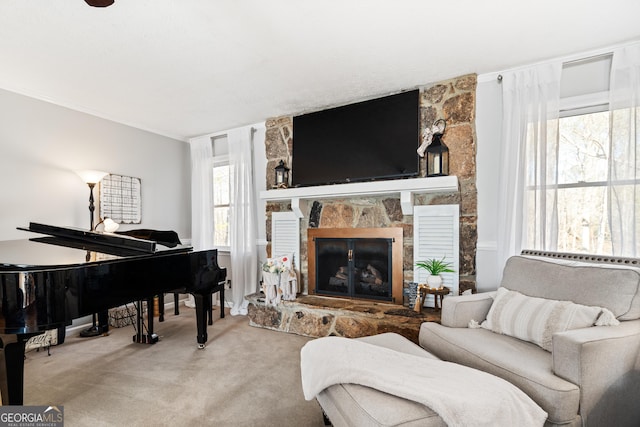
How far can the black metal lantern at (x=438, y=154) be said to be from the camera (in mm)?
2822

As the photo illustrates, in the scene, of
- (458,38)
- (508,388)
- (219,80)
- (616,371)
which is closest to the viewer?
(508,388)

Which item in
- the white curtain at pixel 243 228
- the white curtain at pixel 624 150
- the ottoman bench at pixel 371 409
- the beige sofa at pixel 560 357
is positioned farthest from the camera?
the white curtain at pixel 243 228

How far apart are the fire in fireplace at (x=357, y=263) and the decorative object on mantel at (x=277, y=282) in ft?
0.97

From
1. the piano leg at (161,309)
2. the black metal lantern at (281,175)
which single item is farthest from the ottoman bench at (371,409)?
the piano leg at (161,309)

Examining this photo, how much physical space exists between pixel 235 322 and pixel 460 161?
9.64ft

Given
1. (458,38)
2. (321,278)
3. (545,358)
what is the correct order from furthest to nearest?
(321,278) → (458,38) → (545,358)

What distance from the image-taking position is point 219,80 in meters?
2.82

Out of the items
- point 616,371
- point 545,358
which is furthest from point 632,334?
point 545,358

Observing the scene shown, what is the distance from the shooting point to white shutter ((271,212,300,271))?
3730mm

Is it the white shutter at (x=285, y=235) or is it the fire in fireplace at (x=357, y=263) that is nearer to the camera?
the fire in fireplace at (x=357, y=263)

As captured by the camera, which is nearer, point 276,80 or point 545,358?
point 545,358

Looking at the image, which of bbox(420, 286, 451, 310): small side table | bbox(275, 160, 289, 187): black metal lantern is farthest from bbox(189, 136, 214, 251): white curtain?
bbox(420, 286, 451, 310): small side table

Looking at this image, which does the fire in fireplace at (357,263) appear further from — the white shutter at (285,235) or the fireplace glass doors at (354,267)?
the white shutter at (285,235)

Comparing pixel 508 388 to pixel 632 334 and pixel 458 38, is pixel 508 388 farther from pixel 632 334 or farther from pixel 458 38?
pixel 458 38
